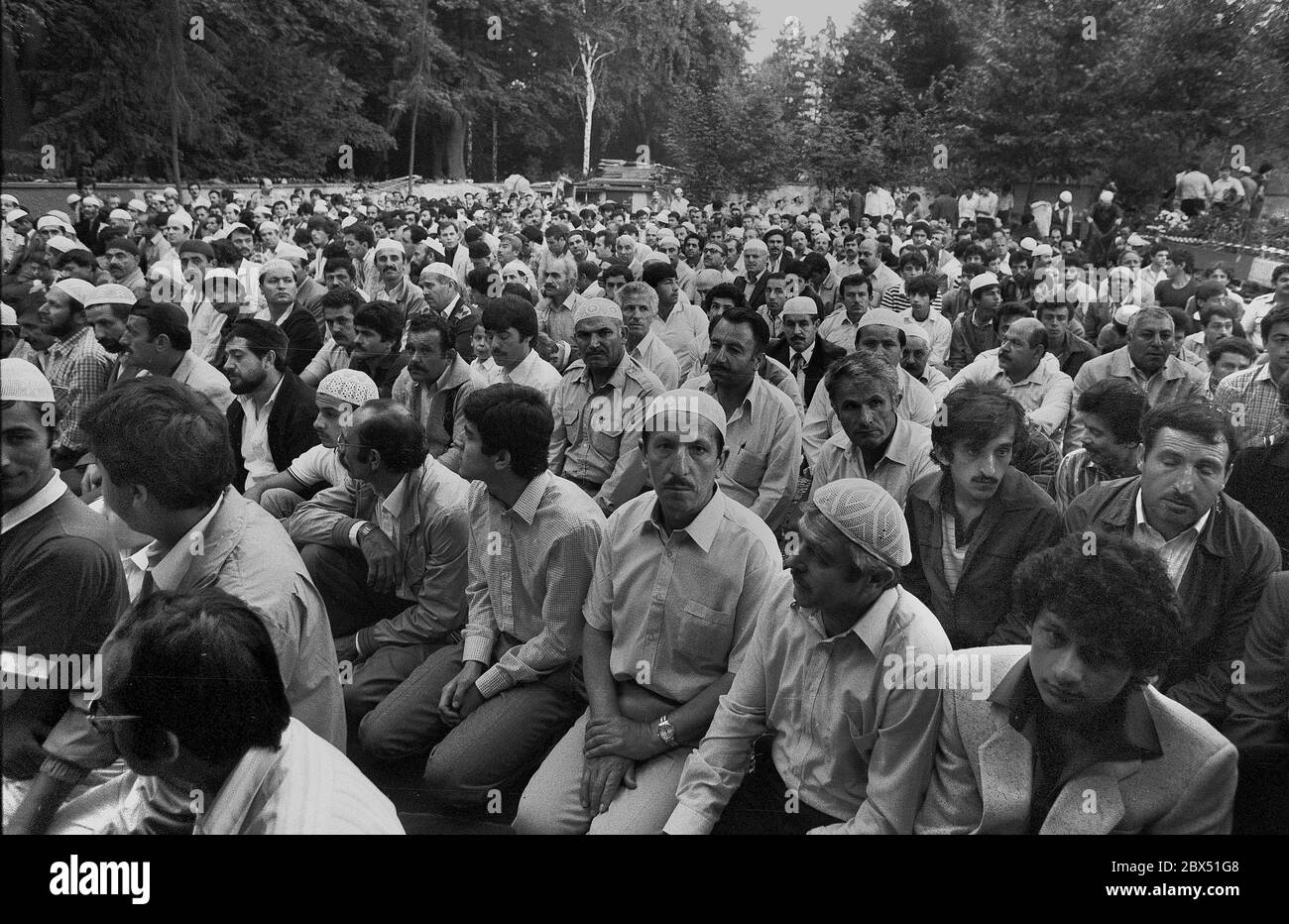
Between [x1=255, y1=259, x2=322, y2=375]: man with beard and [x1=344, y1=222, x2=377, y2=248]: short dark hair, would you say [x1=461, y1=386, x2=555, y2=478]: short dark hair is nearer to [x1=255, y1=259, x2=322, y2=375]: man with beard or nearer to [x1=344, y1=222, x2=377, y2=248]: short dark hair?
[x1=255, y1=259, x2=322, y2=375]: man with beard

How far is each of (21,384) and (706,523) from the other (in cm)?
180

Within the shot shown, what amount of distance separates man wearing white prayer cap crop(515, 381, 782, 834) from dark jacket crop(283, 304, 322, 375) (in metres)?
4.13

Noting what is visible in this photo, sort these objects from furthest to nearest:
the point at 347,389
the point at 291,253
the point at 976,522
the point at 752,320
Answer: the point at 291,253, the point at 752,320, the point at 347,389, the point at 976,522

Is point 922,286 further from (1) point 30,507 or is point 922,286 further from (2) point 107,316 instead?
(1) point 30,507

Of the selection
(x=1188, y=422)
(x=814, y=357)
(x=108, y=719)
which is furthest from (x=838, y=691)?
(x=814, y=357)

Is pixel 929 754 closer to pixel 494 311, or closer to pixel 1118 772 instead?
pixel 1118 772

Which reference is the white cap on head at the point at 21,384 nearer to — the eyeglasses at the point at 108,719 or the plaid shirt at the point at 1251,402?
the eyeglasses at the point at 108,719

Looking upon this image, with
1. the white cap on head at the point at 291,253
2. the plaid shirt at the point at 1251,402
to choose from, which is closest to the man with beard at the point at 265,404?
the plaid shirt at the point at 1251,402

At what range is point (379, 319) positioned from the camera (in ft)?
18.3

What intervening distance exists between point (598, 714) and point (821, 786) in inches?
28.0

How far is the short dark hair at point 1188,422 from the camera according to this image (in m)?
2.63

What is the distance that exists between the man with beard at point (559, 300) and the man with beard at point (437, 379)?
72.1 inches
